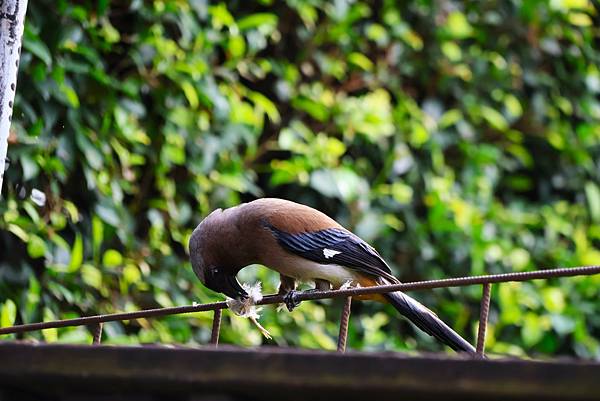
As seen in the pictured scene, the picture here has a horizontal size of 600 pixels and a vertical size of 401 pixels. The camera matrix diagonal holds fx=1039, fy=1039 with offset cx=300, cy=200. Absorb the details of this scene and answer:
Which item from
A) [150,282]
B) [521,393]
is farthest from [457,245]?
[521,393]

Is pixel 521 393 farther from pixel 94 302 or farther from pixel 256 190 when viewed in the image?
pixel 256 190

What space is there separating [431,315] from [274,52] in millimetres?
2548

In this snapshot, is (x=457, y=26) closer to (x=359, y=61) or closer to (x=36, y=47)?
(x=359, y=61)

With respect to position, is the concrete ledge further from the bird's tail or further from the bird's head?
the bird's head

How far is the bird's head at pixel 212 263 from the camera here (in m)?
3.84

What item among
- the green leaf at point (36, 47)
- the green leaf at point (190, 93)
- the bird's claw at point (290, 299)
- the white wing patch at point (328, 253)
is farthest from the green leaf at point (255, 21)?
the bird's claw at point (290, 299)

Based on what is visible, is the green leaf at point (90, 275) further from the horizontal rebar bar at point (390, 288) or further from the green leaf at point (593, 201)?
the green leaf at point (593, 201)

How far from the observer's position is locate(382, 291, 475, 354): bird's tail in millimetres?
3254

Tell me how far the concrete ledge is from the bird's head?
1.93 metres

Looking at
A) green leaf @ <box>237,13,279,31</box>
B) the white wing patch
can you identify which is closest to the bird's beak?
the white wing patch

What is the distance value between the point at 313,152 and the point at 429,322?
2103mm

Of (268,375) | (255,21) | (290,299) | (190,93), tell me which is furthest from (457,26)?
(268,375)

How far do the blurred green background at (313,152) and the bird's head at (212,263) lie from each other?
2.22 feet

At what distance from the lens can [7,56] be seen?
2777 millimetres
